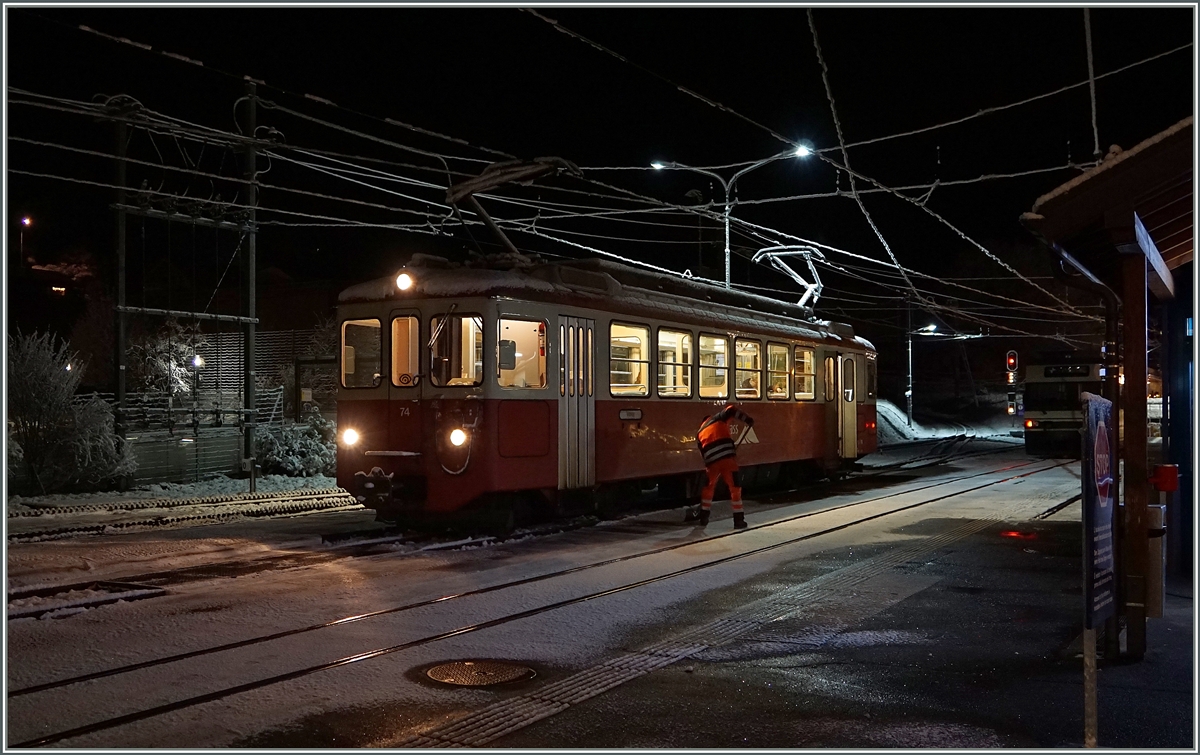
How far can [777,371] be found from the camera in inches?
737

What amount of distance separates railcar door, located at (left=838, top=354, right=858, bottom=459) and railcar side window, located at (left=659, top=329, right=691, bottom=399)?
265 inches

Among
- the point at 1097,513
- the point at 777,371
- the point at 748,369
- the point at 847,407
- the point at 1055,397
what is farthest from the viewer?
the point at 1055,397

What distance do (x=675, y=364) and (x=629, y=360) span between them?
1.25 meters

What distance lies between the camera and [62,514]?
1571cm

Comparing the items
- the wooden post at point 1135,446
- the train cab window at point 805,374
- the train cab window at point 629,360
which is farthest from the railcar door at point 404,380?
the train cab window at point 805,374

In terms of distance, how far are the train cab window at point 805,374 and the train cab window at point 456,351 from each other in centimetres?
851

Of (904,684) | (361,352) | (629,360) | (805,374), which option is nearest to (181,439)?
(361,352)

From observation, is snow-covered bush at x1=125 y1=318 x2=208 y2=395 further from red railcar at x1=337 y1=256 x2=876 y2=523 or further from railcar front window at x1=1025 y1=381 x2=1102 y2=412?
railcar front window at x1=1025 y1=381 x2=1102 y2=412

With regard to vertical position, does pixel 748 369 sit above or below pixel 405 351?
below

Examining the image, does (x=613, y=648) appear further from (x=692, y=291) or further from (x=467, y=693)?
(x=692, y=291)

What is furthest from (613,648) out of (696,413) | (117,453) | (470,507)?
(117,453)

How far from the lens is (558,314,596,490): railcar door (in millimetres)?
13070

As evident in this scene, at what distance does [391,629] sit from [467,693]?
1837mm

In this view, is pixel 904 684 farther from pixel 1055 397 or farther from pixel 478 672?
pixel 1055 397
